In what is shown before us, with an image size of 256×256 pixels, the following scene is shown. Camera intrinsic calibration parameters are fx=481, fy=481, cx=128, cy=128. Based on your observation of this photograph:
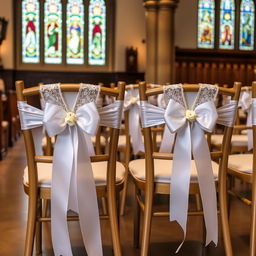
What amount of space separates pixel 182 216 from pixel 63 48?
1142cm

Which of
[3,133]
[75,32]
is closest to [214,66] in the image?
[75,32]

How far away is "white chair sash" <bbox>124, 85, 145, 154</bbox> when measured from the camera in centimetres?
382

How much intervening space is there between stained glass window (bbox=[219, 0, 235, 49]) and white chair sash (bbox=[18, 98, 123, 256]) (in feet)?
40.9

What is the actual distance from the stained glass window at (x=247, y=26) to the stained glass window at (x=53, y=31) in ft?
17.6

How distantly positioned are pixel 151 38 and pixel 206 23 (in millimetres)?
4114

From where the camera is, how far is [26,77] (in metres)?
13.2

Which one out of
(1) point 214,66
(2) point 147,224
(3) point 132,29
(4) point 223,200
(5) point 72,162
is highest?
(3) point 132,29

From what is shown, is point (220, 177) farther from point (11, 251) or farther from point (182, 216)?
point (11, 251)

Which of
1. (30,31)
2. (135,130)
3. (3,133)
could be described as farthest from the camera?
(30,31)

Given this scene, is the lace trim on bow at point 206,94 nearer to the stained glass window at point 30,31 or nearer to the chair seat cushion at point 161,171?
the chair seat cushion at point 161,171

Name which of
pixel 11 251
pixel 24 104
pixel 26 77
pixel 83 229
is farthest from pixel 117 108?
pixel 26 77

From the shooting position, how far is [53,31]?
13289mm

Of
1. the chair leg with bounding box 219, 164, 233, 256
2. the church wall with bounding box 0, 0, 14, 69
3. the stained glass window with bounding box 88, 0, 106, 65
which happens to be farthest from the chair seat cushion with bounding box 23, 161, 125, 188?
the stained glass window with bounding box 88, 0, 106, 65

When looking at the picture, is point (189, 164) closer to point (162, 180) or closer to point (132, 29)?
point (162, 180)
